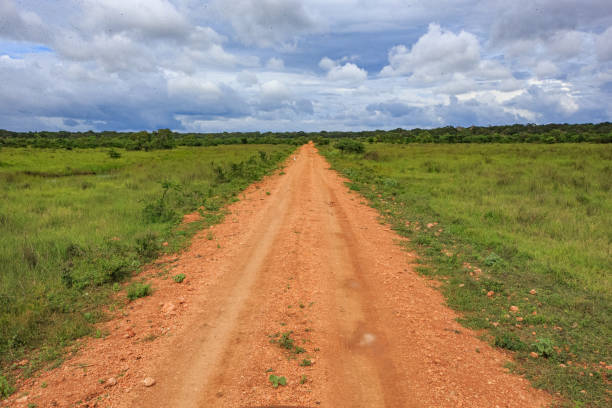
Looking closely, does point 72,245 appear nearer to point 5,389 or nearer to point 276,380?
point 5,389

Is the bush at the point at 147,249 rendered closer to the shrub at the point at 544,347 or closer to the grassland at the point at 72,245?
the grassland at the point at 72,245

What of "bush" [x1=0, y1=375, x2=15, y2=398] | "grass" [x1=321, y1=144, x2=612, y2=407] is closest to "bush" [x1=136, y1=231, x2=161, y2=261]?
"bush" [x1=0, y1=375, x2=15, y2=398]

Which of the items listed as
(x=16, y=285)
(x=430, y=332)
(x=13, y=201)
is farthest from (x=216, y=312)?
(x=13, y=201)

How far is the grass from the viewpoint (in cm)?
447

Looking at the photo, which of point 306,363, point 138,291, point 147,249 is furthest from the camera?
point 147,249

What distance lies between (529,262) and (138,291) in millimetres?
7832

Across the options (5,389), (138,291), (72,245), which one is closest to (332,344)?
(138,291)

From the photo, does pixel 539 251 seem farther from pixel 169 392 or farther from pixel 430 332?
pixel 169 392

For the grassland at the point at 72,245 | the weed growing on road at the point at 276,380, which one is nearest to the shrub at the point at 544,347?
the weed growing on road at the point at 276,380

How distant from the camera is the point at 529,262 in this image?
7.64 meters

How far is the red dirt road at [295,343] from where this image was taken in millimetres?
3654

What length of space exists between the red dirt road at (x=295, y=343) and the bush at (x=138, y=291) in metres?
0.16

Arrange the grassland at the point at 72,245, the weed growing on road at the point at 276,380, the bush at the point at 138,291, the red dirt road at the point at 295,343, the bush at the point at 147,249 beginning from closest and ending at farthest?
the red dirt road at the point at 295,343 → the weed growing on road at the point at 276,380 → the grassland at the point at 72,245 → the bush at the point at 138,291 → the bush at the point at 147,249

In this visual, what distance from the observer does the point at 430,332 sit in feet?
16.2
